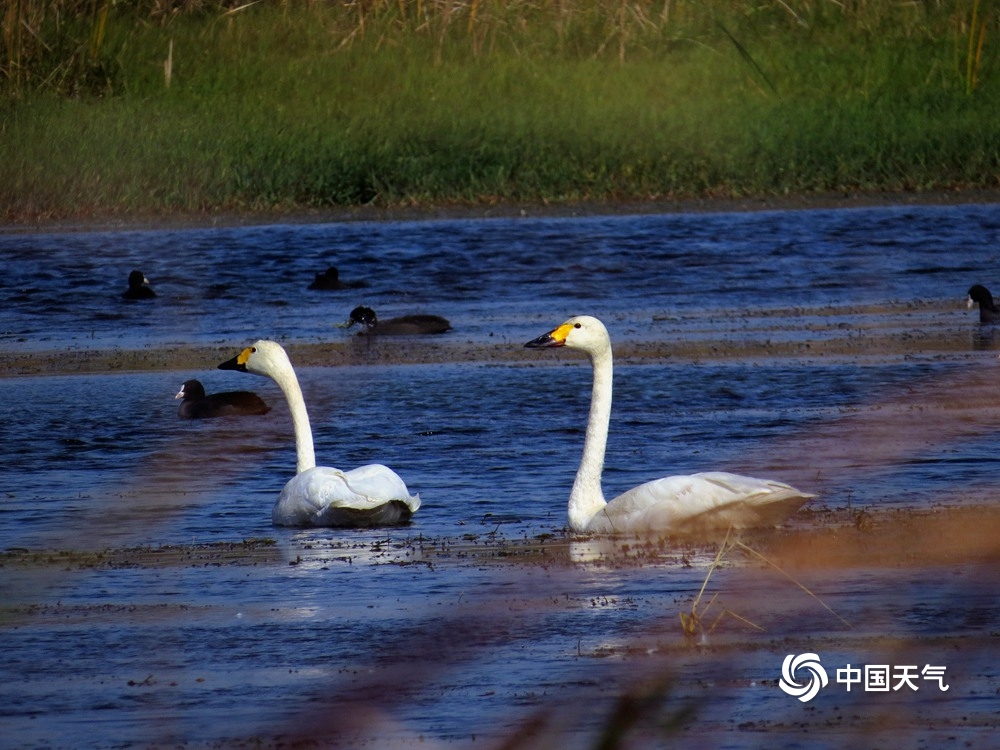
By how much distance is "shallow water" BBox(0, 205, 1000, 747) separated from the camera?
519cm

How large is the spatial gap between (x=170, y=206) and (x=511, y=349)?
8065 millimetres

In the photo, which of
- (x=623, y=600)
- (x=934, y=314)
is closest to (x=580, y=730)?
(x=623, y=600)

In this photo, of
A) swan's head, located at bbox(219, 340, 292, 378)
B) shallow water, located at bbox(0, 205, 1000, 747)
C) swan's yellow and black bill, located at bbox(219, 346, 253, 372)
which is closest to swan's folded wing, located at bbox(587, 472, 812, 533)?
shallow water, located at bbox(0, 205, 1000, 747)

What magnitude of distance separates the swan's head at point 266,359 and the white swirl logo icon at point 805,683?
16.1 feet

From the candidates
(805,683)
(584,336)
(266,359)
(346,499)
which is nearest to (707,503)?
(346,499)

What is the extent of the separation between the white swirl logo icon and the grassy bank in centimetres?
1579

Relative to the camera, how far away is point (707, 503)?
24.1ft

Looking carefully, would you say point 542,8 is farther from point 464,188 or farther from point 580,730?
point 580,730

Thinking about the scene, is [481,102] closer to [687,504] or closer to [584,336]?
[584,336]

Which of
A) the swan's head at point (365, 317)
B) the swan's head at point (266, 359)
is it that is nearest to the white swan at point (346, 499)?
the swan's head at point (266, 359)

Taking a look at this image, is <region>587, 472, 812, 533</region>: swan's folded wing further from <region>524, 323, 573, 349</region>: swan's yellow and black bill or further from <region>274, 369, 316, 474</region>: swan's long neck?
<region>274, 369, 316, 474</region>: swan's long neck

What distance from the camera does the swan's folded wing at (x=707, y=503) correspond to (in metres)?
7.31

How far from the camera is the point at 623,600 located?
6.29 m

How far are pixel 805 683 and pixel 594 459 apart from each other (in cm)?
323
